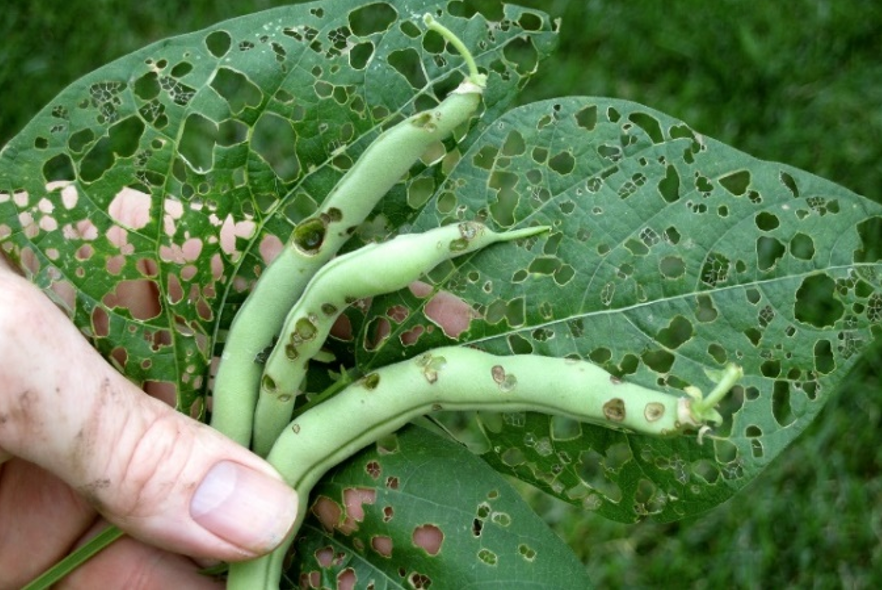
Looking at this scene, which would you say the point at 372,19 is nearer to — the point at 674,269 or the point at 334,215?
the point at 334,215

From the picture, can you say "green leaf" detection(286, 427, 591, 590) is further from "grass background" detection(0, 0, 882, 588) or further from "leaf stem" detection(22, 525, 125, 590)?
"grass background" detection(0, 0, 882, 588)

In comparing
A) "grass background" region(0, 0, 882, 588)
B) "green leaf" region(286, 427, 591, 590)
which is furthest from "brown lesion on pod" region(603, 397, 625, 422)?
"grass background" region(0, 0, 882, 588)

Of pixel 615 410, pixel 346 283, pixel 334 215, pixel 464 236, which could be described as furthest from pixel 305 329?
pixel 615 410

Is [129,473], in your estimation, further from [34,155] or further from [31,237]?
[34,155]

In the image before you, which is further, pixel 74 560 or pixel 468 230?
pixel 74 560

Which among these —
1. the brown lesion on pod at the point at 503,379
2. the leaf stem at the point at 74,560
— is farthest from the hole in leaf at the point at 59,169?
the brown lesion on pod at the point at 503,379

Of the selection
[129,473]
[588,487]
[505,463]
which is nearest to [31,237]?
[129,473]

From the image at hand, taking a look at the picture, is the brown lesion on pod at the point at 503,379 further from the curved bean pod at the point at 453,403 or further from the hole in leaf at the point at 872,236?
the hole in leaf at the point at 872,236
